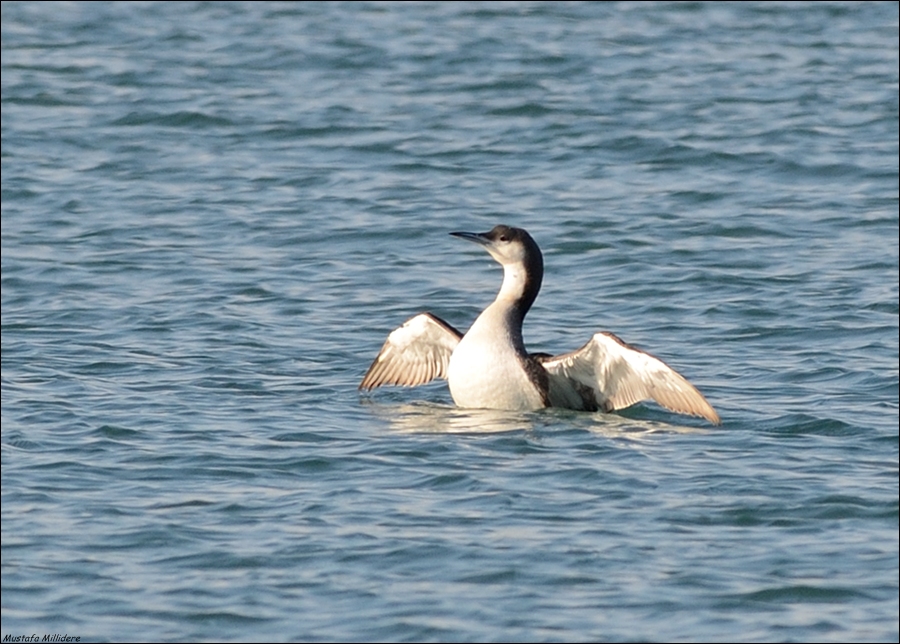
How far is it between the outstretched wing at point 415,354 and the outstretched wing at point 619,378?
918 millimetres

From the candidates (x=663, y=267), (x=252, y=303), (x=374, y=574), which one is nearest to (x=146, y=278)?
(x=252, y=303)

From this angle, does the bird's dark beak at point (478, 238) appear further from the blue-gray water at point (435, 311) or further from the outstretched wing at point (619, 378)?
the blue-gray water at point (435, 311)

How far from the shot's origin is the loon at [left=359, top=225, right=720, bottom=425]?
10.4 meters

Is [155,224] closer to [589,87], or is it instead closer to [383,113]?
[383,113]

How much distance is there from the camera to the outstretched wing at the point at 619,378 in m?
10.3

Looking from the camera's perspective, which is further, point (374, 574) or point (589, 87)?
point (589, 87)

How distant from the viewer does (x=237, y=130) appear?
20.5 meters

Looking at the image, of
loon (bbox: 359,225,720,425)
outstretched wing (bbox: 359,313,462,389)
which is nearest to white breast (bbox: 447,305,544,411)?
loon (bbox: 359,225,720,425)

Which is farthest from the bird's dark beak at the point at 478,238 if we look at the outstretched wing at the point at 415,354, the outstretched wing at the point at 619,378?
the outstretched wing at the point at 619,378

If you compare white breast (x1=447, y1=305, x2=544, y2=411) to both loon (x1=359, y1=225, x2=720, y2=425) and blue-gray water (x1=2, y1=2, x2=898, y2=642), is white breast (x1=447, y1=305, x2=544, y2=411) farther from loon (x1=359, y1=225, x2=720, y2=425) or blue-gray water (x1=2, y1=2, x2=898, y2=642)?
blue-gray water (x1=2, y1=2, x2=898, y2=642)

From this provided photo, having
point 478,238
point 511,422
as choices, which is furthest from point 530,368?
point 478,238

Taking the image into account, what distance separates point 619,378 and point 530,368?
1.80 ft

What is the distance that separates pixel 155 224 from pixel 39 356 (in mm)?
4610

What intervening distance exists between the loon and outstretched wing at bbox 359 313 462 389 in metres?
0.26
